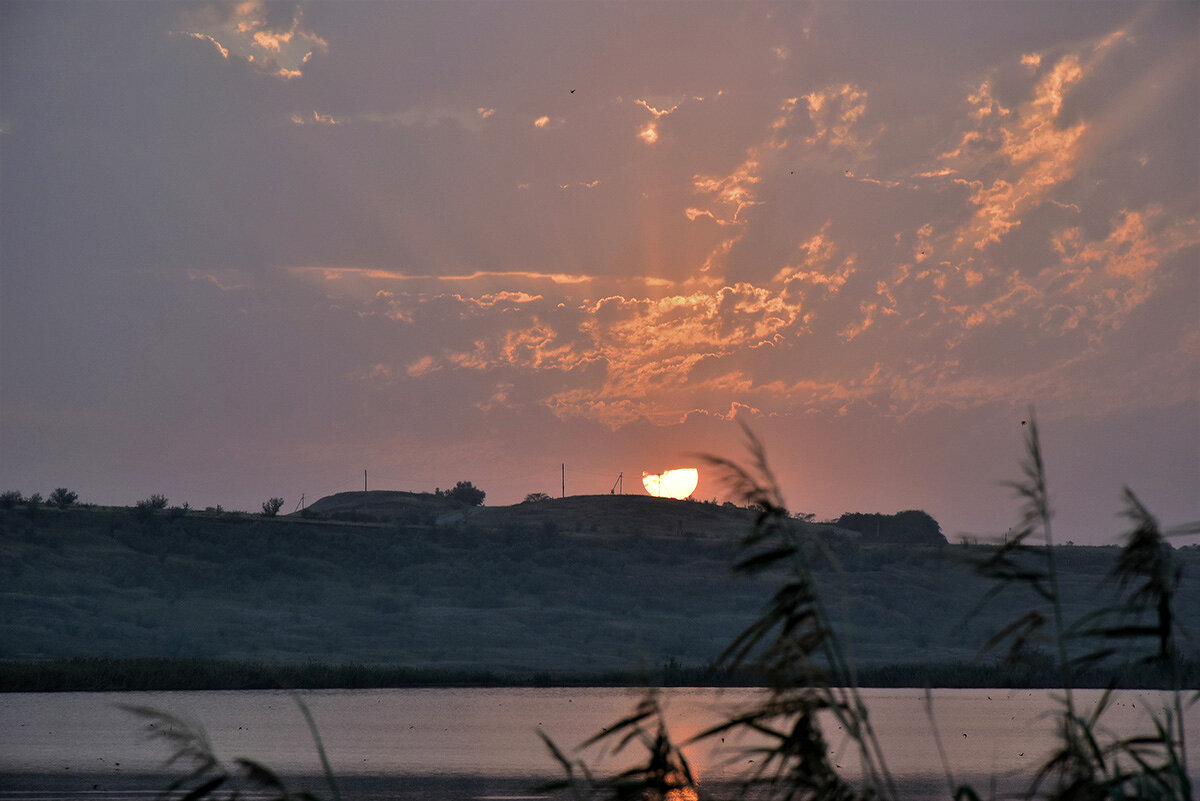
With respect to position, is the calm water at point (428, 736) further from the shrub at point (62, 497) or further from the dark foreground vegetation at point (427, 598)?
the shrub at point (62, 497)

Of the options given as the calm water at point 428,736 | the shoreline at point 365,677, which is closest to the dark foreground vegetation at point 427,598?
the shoreline at point 365,677

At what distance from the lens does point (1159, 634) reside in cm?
630

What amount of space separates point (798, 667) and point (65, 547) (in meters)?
83.8

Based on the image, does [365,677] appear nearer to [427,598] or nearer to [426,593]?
[427,598]

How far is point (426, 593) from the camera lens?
3290 inches

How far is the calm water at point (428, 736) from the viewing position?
23.7 meters

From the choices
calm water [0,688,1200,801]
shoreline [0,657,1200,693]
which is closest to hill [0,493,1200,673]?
shoreline [0,657,1200,693]

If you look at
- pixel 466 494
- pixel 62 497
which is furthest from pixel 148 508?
pixel 466 494

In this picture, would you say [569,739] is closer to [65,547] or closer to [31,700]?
[31,700]

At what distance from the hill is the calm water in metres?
16.2

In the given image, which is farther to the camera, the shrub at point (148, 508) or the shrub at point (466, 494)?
the shrub at point (466, 494)

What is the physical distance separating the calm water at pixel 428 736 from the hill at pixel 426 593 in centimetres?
1622

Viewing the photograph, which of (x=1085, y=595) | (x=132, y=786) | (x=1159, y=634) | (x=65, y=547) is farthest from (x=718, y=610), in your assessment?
(x=1159, y=634)

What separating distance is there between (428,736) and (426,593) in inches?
2021
